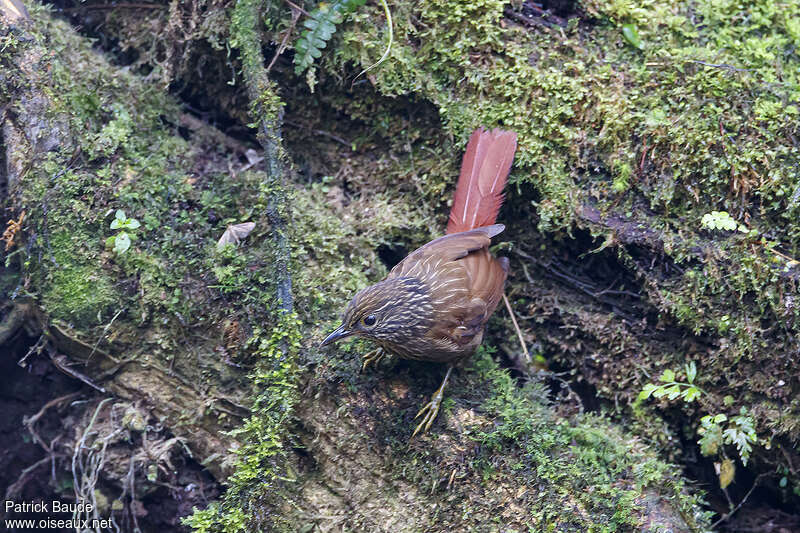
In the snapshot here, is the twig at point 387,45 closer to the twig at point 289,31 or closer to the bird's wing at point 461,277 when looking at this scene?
the twig at point 289,31

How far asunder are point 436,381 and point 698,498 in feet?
5.23

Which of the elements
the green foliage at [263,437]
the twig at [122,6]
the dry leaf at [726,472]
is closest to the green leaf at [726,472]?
the dry leaf at [726,472]

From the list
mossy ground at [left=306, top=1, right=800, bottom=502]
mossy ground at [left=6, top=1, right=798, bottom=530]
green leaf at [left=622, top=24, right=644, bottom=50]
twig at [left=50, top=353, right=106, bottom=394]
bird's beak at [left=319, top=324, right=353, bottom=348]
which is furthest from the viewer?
green leaf at [left=622, top=24, right=644, bottom=50]

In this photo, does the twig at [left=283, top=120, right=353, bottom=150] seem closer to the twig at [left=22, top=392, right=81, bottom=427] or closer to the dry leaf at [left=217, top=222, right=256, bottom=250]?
the dry leaf at [left=217, top=222, right=256, bottom=250]

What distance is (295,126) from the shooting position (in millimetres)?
4352

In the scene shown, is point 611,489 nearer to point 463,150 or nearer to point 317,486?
point 317,486

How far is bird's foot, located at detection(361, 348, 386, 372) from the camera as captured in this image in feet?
11.8

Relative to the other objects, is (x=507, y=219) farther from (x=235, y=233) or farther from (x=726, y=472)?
(x=726, y=472)

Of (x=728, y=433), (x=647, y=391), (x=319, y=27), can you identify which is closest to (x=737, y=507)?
(x=728, y=433)

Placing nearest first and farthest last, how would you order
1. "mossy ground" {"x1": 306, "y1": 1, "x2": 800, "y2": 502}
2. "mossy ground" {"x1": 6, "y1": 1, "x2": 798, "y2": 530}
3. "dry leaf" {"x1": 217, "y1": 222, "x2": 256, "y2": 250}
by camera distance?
1. "mossy ground" {"x1": 6, "y1": 1, "x2": 798, "y2": 530}
2. "mossy ground" {"x1": 306, "y1": 1, "x2": 800, "y2": 502}
3. "dry leaf" {"x1": 217, "y1": 222, "x2": 256, "y2": 250}

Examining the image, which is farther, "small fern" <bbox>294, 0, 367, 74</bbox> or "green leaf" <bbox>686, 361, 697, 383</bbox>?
"small fern" <bbox>294, 0, 367, 74</bbox>

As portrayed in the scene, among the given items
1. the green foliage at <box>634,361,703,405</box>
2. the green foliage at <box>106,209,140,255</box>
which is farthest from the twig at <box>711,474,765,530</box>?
the green foliage at <box>106,209,140,255</box>

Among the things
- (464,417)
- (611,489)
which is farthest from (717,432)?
(464,417)

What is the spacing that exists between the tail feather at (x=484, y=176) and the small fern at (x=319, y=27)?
1.09 metres
